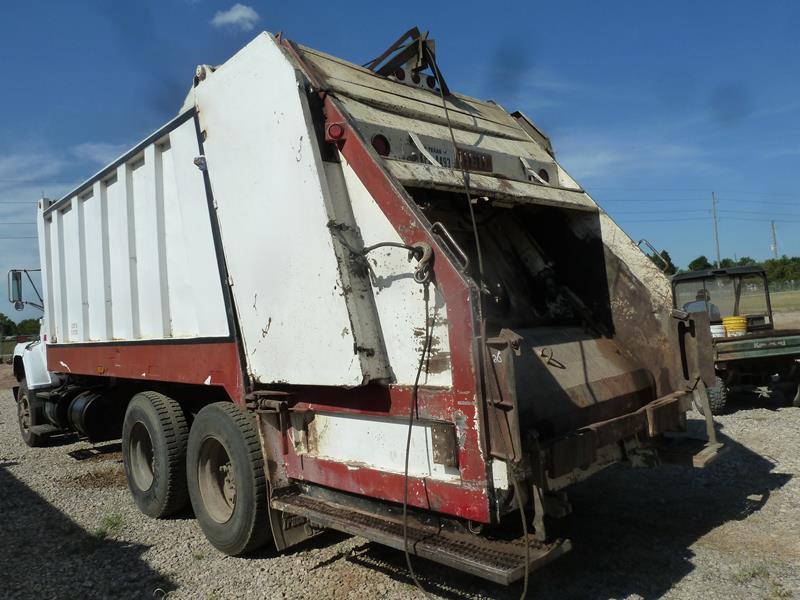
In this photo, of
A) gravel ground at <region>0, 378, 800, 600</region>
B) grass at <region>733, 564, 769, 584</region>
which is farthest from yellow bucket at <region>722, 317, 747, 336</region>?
grass at <region>733, 564, 769, 584</region>

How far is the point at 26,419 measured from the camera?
9094 millimetres

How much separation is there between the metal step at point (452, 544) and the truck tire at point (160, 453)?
180 centimetres

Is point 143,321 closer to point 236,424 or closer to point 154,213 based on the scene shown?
point 154,213

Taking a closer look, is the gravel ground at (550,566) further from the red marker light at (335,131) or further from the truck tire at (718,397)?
the red marker light at (335,131)

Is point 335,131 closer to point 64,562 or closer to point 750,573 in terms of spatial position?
point 750,573

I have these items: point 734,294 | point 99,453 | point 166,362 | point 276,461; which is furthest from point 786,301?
point 276,461

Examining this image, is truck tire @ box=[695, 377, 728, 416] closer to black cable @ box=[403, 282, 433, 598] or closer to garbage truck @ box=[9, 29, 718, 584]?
garbage truck @ box=[9, 29, 718, 584]

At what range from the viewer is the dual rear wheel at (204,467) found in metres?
4.06

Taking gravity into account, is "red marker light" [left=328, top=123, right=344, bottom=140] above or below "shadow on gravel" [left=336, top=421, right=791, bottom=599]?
above

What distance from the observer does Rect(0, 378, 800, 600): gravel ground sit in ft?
12.0

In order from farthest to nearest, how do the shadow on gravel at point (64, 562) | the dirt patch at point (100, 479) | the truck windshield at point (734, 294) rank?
the truck windshield at point (734, 294) < the dirt patch at point (100, 479) < the shadow on gravel at point (64, 562)

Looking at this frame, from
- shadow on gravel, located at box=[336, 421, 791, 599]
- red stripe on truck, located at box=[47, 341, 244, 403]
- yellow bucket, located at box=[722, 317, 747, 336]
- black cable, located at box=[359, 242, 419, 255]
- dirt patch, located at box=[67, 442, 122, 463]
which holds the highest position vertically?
black cable, located at box=[359, 242, 419, 255]

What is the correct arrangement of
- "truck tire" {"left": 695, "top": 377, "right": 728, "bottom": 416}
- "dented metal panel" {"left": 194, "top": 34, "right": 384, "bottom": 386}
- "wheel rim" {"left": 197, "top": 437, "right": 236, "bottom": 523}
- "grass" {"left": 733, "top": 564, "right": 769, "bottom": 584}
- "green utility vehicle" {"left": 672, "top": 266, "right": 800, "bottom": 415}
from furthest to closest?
"green utility vehicle" {"left": 672, "top": 266, "right": 800, "bottom": 415} < "truck tire" {"left": 695, "top": 377, "right": 728, "bottom": 416} < "wheel rim" {"left": 197, "top": 437, "right": 236, "bottom": 523} < "grass" {"left": 733, "top": 564, "right": 769, "bottom": 584} < "dented metal panel" {"left": 194, "top": 34, "right": 384, "bottom": 386}

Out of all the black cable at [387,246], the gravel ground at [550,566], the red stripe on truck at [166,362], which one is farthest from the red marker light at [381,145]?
the gravel ground at [550,566]
